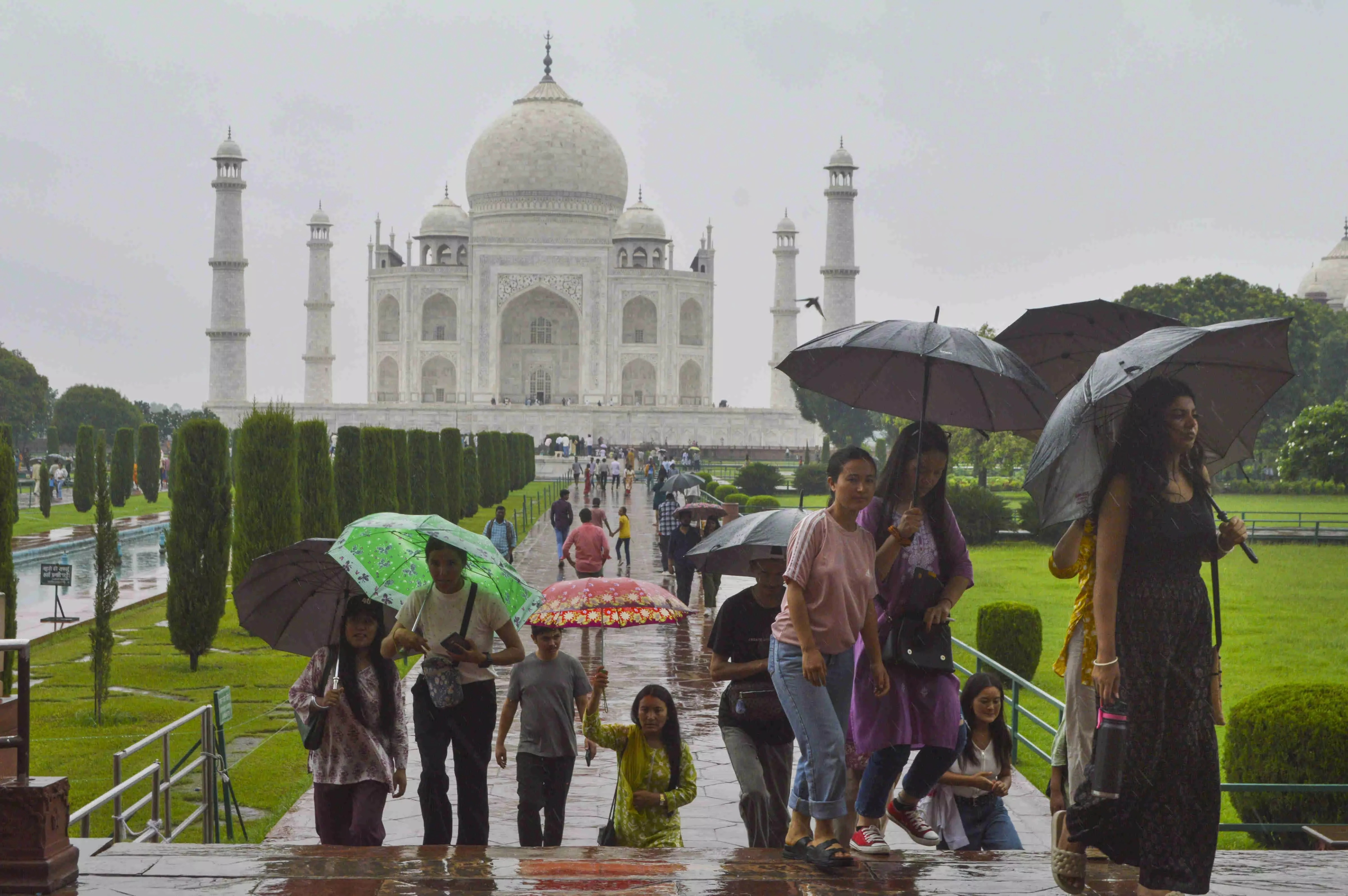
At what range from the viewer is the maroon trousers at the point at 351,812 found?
167 inches

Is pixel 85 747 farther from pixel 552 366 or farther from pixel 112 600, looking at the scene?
pixel 552 366

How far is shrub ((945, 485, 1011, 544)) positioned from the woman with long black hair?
595 inches

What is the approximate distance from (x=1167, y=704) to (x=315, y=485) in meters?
9.51

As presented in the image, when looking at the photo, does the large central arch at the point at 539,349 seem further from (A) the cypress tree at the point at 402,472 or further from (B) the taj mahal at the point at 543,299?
(A) the cypress tree at the point at 402,472

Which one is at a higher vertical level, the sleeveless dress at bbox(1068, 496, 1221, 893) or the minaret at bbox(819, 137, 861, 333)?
the minaret at bbox(819, 137, 861, 333)

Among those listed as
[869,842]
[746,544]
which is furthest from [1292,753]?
[869,842]

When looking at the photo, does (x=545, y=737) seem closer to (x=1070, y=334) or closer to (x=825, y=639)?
(x=825, y=639)

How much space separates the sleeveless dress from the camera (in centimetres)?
301

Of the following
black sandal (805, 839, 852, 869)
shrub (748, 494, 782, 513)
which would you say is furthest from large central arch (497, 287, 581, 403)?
black sandal (805, 839, 852, 869)

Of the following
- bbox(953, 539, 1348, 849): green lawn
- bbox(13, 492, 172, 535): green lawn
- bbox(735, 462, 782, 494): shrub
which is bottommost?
bbox(953, 539, 1348, 849): green lawn

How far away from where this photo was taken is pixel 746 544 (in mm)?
4914

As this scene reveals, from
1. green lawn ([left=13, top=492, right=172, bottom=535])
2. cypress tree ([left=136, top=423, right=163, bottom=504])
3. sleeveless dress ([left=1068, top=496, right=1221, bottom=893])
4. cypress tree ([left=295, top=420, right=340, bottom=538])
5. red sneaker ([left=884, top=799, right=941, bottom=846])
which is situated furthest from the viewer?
cypress tree ([left=136, top=423, right=163, bottom=504])

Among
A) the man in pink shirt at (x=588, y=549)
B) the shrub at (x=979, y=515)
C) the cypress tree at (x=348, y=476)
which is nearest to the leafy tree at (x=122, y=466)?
the cypress tree at (x=348, y=476)

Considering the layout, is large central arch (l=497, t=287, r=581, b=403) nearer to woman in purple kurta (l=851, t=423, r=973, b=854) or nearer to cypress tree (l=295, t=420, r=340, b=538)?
cypress tree (l=295, t=420, r=340, b=538)
